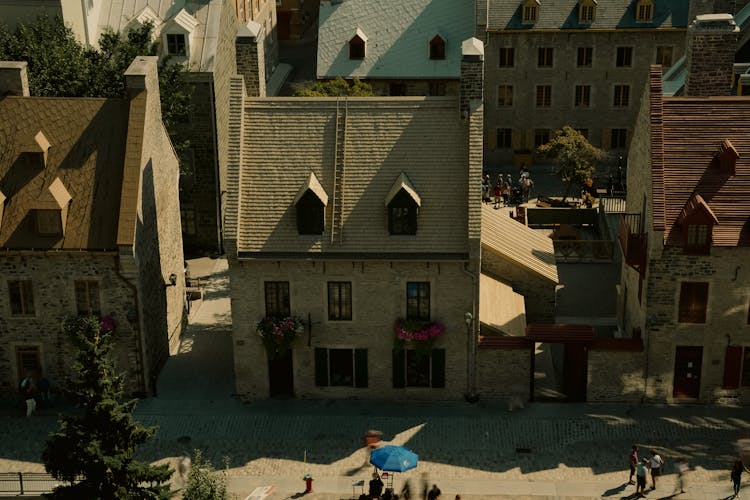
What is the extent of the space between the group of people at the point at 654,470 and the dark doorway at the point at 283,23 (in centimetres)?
6478

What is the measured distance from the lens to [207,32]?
62.9m

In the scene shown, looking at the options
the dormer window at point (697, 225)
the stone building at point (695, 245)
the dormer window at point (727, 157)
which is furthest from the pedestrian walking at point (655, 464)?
the dormer window at point (727, 157)

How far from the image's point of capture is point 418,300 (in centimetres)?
4556

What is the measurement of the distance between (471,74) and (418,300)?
30.8ft

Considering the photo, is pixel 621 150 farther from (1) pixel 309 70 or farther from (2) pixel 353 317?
(2) pixel 353 317

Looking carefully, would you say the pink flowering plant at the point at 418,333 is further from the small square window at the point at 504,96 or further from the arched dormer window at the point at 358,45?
the small square window at the point at 504,96

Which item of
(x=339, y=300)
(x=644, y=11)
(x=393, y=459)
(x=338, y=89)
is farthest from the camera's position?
(x=644, y=11)

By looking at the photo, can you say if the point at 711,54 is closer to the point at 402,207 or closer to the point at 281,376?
the point at 402,207

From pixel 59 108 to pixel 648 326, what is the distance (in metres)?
26.3

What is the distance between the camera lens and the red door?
4556 cm

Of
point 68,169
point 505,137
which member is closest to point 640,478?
point 68,169

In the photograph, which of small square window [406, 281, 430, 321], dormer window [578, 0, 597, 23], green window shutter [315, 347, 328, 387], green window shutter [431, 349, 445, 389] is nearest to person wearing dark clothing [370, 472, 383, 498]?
green window shutter [431, 349, 445, 389]

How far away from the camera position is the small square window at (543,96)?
75188mm

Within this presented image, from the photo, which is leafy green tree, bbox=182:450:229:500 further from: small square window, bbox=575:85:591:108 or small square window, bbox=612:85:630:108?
small square window, bbox=612:85:630:108
